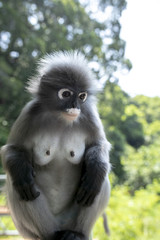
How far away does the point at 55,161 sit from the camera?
7.33 feet

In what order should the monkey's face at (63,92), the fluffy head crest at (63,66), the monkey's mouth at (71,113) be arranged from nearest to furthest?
the monkey's mouth at (71,113)
the monkey's face at (63,92)
the fluffy head crest at (63,66)

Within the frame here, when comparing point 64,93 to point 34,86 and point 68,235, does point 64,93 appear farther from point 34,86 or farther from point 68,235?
point 68,235

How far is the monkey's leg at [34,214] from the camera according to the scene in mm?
2150

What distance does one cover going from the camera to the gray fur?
86.6 inches

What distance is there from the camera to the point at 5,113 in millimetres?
8906

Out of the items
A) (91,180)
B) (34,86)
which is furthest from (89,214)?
(34,86)

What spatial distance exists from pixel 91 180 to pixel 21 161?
60 centimetres

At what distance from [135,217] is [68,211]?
4.00 meters

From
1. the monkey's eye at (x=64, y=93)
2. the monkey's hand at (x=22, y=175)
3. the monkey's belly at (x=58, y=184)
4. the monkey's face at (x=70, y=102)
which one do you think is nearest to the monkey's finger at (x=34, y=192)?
the monkey's hand at (x=22, y=175)

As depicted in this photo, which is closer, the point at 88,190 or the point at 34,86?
the point at 88,190

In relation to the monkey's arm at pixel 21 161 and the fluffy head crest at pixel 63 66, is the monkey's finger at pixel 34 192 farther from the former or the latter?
the fluffy head crest at pixel 63 66

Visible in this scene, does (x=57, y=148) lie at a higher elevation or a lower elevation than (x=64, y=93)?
lower

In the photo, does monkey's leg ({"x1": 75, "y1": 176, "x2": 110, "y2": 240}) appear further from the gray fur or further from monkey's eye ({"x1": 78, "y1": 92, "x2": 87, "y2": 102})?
monkey's eye ({"x1": 78, "y1": 92, "x2": 87, "y2": 102})

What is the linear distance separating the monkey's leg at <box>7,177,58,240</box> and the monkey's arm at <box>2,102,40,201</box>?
8 centimetres
